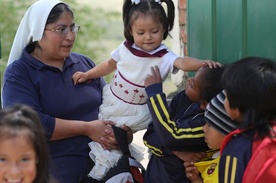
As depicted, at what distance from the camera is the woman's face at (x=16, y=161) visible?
273 cm

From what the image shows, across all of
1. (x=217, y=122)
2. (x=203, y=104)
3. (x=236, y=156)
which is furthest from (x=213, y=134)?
(x=236, y=156)

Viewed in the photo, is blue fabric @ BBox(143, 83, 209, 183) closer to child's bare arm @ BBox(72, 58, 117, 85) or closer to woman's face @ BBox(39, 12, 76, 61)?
child's bare arm @ BBox(72, 58, 117, 85)

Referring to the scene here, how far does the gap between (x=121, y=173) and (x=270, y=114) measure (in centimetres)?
116

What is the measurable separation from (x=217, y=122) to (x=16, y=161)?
0.91 meters

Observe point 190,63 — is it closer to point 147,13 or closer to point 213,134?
point 147,13

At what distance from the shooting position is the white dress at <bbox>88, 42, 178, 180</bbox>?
3.67m

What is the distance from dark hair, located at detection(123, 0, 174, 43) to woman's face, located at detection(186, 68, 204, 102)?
0.46 m

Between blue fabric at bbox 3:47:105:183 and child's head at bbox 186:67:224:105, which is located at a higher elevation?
child's head at bbox 186:67:224:105

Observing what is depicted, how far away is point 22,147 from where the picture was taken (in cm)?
276

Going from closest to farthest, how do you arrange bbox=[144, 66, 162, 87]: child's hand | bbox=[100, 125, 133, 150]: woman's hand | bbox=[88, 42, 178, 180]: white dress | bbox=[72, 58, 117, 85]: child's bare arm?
1. bbox=[144, 66, 162, 87]: child's hand
2. bbox=[88, 42, 178, 180]: white dress
3. bbox=[100, 125, 133, 150]: woman's hand
4. bbox=[72, 58, 117, 85]: child's bare arm

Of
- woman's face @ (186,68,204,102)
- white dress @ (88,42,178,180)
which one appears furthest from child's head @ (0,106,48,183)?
white dress @ (88,42,178,180)

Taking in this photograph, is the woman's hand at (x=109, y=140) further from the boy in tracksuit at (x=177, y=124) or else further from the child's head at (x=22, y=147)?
the child's head at (x=22, y=147)

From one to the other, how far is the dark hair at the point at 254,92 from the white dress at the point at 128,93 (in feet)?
2.70

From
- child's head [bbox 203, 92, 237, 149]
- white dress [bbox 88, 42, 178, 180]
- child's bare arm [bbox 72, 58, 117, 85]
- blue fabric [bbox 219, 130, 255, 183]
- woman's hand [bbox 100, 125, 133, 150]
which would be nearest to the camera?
blue fabric [bbox 219, 130, 255, 183]
